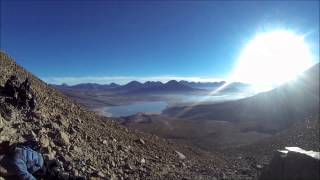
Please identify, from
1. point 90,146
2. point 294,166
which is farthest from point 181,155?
point 294,166

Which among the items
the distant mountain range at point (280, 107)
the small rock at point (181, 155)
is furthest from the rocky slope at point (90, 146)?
the distant mountain range at point (280, 107)

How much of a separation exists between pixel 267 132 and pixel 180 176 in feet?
217

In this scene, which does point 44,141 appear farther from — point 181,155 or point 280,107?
point 280,107

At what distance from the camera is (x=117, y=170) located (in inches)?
694

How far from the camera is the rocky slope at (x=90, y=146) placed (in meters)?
15.8

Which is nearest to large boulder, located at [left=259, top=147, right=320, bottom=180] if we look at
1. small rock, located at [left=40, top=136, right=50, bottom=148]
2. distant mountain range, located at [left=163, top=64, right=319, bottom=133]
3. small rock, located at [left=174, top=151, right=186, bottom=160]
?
small rock, located at [left=40, top=136, right=50, bottom=148]

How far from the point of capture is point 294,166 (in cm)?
1352

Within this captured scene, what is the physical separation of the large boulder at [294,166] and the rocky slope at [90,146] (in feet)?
18.8

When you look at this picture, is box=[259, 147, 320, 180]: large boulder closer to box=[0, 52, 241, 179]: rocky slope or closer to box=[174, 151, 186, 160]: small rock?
box=[0, 52, 241, 179]: rocky slope

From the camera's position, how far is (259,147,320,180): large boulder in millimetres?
12930

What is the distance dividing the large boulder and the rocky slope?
5734 millimetres

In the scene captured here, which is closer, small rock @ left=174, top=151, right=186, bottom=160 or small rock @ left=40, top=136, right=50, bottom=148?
small rock @ left=40, top=136, right=50, bottom=148

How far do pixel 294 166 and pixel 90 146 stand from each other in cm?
887

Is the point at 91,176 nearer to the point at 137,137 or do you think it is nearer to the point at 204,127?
the point at 137,137
